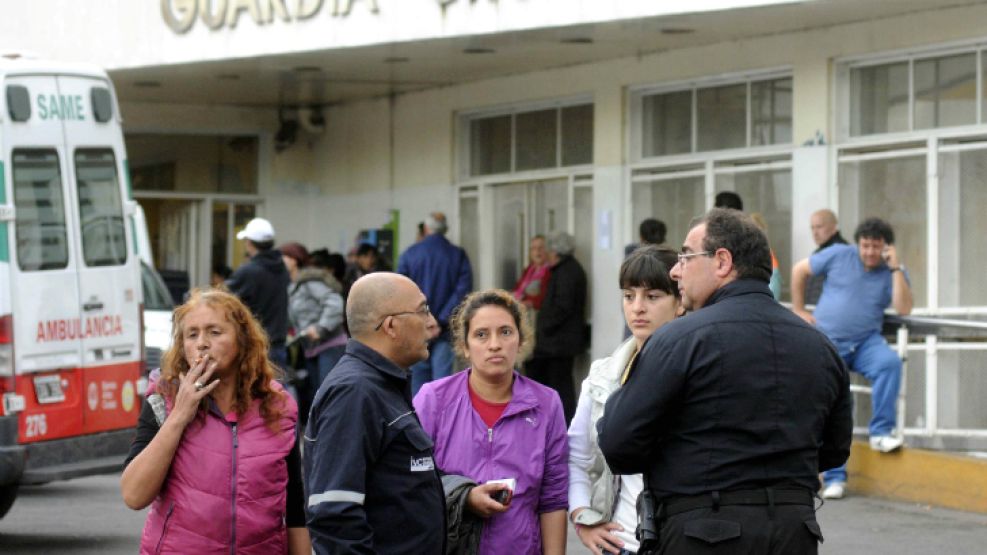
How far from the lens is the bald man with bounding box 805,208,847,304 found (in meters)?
12.3

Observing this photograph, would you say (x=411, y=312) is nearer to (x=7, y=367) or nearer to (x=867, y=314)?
(x=7, y=367)

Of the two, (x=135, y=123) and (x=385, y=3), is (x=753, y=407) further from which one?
(x=135, y=123)

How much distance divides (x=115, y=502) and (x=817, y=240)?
5.49 metres

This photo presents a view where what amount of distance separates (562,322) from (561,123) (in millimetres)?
2413

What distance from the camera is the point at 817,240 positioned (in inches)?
488

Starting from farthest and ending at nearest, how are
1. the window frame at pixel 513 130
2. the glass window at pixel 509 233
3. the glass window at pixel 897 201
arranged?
1. the glass window at pixel 509 233
2. the window frame at pixel 513 130
3. the glass window at pixel 897 201

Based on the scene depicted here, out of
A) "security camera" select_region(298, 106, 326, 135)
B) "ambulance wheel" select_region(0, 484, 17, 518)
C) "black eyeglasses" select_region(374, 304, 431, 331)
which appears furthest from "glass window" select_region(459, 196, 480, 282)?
"black eyeglasses" select_region(374, 304, 431, 331)

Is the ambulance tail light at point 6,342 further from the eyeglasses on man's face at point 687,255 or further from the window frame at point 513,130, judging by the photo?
the window frame at point 513,130

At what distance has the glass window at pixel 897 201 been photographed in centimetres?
1281

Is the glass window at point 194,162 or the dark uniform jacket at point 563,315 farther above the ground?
the glass window at point 194,162

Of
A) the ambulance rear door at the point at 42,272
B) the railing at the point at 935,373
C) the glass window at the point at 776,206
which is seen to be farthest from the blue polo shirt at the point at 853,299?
the ambulance rear door at the point at 42,272

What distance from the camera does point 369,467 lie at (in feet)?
15.2

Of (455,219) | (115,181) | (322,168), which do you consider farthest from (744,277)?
(322,168)

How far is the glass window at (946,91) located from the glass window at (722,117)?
2.03 m
